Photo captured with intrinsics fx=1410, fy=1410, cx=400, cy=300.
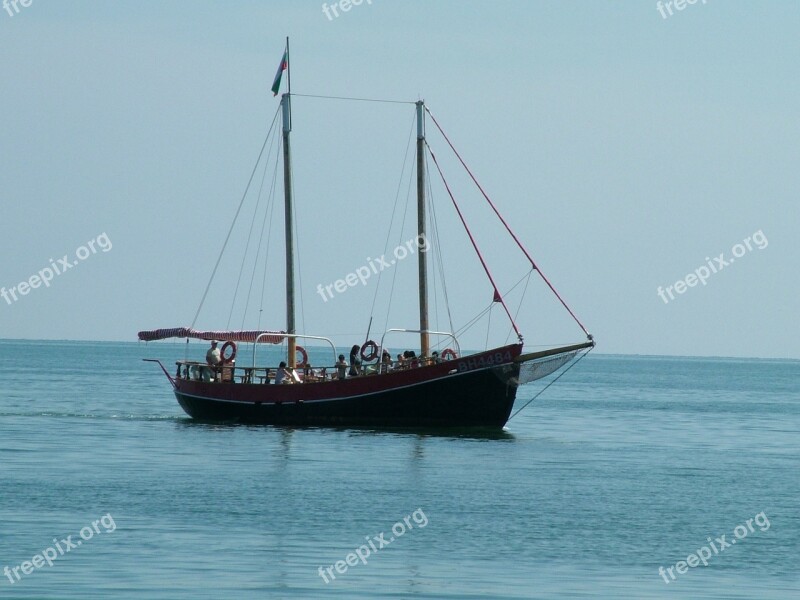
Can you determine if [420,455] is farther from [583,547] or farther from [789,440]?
[789,440]

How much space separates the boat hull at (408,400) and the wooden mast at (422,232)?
2.96 meters

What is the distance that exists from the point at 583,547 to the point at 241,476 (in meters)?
12.6

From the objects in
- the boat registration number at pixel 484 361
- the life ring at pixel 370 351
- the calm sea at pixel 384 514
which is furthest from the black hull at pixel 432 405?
the life ring at pixel 370 351

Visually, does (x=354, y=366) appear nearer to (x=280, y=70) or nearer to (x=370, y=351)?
(x=370, y=351)

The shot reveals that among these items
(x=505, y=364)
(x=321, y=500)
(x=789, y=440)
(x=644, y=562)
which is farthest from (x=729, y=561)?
(x=789, y=440)

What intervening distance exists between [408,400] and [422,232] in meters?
7.85

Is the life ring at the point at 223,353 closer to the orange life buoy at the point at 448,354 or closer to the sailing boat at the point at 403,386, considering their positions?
the sailing boat at the point at 403,386

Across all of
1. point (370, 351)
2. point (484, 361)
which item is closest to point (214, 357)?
point (370, 351)

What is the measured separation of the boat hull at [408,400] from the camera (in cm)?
4859

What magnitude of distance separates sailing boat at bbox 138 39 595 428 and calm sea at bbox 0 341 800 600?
807 millimetres

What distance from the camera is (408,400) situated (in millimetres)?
49031

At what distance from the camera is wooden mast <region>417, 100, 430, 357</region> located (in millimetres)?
52188

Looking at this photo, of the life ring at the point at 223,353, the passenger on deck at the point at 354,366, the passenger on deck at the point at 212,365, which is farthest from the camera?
the life ring at the point at 223,353

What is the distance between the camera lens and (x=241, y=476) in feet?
122
